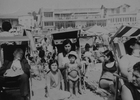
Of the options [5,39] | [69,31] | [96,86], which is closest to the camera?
[5,39]

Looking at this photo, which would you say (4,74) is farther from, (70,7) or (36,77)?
(70,7)

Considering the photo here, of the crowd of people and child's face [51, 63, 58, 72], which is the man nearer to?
the crowd of people

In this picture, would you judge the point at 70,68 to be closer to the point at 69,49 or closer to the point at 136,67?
the point at 69,49

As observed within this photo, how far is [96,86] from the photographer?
Answer: 3826 millimetres

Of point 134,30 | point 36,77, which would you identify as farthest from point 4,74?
point 134,30

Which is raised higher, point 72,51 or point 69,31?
point 69,31

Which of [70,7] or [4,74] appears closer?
[4,74]

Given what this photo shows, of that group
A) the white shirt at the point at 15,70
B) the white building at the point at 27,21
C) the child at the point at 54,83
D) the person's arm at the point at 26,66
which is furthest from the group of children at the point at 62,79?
the white building at the point at 27,21

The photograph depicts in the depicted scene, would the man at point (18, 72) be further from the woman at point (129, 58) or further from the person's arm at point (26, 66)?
the woman at point (129, 58)

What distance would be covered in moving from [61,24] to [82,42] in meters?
0.43

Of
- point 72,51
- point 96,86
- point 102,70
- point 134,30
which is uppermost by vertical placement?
point 134,30

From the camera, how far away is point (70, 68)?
361cm

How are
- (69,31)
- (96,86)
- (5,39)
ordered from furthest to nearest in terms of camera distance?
(96,86) < (69,31) < (5,39)

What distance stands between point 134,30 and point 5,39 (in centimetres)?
190
